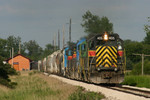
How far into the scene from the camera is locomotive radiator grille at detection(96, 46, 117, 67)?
766 inches

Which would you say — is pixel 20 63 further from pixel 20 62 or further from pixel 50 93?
pixel 50 93

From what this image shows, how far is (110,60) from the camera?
19484 millimetres

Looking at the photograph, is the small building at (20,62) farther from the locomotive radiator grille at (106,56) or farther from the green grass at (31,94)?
the locomotive radiator grille at (106,56)

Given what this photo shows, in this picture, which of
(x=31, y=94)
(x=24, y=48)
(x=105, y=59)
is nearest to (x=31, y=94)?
(x=31, y=94)

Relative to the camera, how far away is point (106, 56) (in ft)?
64.1

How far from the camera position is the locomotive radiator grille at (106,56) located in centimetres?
1945

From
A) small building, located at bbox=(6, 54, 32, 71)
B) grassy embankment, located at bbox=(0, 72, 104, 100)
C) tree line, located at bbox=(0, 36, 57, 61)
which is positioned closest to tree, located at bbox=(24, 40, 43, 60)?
tree line, located at bbox=(0, 36, 57, 61)

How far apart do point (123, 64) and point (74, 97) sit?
776 centimetres

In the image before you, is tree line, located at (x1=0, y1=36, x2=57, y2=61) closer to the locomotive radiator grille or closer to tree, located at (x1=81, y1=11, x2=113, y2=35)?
tree, located at (x1=81, y1=11, x2=113, y2=35)

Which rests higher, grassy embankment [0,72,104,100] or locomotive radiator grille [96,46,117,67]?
locomotive radiator grille [96,46,117,67]

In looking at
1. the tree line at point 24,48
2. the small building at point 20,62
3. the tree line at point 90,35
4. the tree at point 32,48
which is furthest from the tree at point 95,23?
the tree at point 32,48

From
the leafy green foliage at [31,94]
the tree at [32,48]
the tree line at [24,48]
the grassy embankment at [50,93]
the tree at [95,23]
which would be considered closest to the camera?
the grassy embankment at [50,93]

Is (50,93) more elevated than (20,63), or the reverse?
(20,63)

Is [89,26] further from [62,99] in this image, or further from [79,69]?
[62,99]
